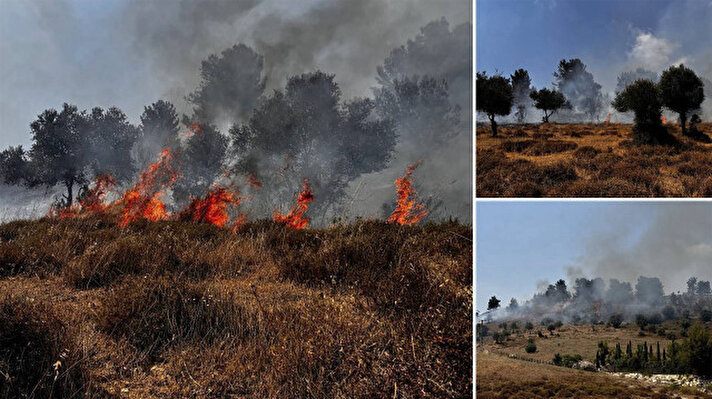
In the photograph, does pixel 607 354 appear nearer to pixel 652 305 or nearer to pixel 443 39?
pixel 652 305

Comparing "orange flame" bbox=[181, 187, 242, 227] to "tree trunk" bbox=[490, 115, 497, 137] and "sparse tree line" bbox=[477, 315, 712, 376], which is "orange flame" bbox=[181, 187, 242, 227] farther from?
"sparse tree line" bbox=[477, 315, 712, 376]

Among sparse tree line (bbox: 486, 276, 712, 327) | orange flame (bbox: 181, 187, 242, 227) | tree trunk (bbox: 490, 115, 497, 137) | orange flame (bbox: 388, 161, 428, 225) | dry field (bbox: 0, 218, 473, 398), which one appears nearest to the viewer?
dry field (bbox: 0, 218, 473, 398)

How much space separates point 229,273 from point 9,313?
2.70 metres

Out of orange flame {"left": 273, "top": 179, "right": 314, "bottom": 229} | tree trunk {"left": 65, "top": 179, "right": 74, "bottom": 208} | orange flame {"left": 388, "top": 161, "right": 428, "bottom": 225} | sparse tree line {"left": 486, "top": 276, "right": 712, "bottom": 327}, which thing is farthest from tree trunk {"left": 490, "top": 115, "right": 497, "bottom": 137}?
tree trunk {"left": 65, "top": 179, "right": 74, "bottom": 208}

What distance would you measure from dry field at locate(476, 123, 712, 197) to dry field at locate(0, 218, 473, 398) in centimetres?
123

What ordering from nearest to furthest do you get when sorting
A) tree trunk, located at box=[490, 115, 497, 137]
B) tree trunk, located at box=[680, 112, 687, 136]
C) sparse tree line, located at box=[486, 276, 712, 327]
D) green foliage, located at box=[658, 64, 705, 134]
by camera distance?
sparse tree line, located at box=[486, 276, 712, 327] → green foliage, located at box=[658, 64, 705, 134] → tree trunk, located at box=[680, 112, 687, 136] → tree trunk, located at box=[490, 115, 497, 137]

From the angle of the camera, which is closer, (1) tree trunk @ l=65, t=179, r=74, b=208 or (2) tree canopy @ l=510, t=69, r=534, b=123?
(2) tree canopy @ l=510, t=69, r=534, b=123

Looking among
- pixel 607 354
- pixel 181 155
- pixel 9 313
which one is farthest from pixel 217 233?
pixel 607 354

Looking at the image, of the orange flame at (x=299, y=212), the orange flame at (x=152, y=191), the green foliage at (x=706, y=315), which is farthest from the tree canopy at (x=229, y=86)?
the green foliage at (x=706, y=315)

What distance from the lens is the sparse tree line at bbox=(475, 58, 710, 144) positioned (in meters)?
4.16

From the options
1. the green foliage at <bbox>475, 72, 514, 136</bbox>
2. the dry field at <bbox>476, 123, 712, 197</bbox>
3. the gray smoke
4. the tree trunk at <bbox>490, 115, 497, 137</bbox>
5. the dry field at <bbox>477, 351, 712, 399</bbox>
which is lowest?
the dry field at <bbox>477, 351, 712, 399</bbox>

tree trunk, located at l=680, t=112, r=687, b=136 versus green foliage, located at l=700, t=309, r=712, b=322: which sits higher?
tree trunk, located at l=680, t=112, r=687, b=136

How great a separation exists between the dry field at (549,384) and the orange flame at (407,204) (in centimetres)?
477

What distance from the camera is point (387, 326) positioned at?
3.90 metres
